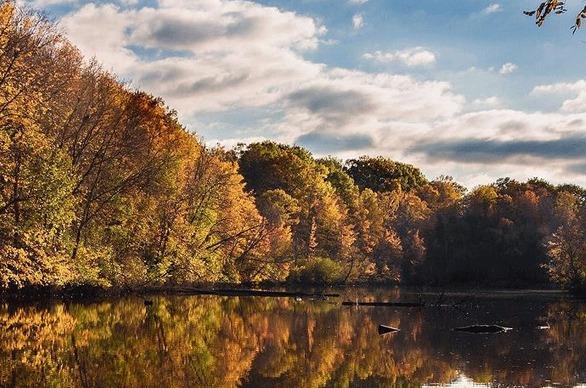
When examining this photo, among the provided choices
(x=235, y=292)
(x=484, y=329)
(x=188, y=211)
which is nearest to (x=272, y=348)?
(x=484, y=329)

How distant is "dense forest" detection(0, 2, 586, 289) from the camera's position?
3247 centimetres

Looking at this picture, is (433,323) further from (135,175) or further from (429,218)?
(429,218)

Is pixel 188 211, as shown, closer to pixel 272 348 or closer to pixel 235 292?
pixel 235 292

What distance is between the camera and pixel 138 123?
5362 centimetres

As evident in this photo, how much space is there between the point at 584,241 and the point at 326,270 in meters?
27.2

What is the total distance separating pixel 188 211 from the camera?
61.8 metres

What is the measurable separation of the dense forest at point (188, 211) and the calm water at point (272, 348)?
3.48m

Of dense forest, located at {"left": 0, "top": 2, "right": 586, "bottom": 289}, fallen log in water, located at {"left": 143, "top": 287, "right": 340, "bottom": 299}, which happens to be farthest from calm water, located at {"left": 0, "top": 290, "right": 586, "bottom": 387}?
fallen log in water, located at {"left": 143, "top": 287, "right": 340, "bottom": 299}

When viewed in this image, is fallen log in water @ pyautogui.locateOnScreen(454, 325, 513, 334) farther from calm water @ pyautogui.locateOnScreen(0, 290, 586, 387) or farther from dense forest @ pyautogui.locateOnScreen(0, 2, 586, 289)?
dense forest @ pyautogui.locateOnScreen(0, 2, 586, 289)

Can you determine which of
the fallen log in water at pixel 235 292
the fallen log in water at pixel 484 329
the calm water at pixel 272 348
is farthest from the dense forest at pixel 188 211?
the fallen log in water at pixel 484 329

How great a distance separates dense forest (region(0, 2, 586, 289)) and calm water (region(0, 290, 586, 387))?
348 cm

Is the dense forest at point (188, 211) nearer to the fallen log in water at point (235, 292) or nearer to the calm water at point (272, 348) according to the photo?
the fallen log in water at point (235, 292)

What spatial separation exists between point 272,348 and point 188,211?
34778mm

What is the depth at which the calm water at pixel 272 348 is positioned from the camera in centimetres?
2162
